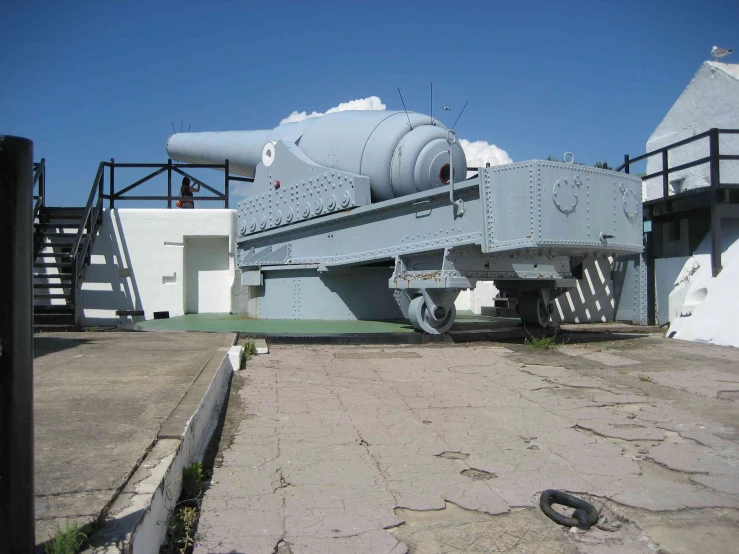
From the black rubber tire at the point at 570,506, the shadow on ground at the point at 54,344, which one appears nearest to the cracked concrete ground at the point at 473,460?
the black rubber tire at the point at 570,506

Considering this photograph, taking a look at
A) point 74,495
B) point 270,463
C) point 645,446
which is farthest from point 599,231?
point 74,495

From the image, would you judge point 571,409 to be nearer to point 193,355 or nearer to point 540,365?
point 540,365

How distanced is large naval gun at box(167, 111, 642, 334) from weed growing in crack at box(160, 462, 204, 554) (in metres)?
5.15

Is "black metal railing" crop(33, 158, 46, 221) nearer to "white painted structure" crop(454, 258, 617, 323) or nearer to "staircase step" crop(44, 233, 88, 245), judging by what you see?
"staircase step" crop(44, 233, 88, 245)

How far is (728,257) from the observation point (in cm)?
961

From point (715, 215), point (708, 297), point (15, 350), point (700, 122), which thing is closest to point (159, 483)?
point (15, 350)

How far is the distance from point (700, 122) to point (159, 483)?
13.5m

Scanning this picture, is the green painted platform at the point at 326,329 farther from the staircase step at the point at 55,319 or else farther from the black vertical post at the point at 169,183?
the black vertical post at the point at 169,183

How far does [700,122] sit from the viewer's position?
42.4ft

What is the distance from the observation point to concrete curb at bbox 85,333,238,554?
1.94 m

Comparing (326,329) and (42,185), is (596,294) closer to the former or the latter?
(326,329)

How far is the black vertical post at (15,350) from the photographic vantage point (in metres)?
1.65

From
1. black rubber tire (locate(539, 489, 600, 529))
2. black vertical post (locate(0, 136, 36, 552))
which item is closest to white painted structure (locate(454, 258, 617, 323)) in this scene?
black rubber tire (locate(539, 489, 600, 529))

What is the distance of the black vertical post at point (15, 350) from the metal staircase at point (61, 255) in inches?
363
